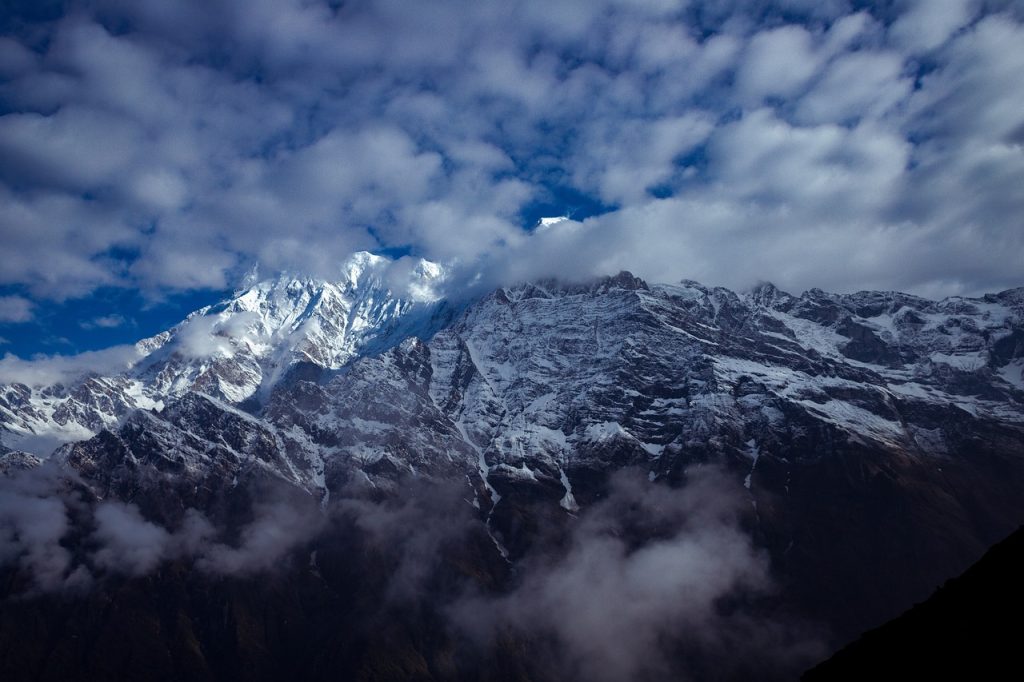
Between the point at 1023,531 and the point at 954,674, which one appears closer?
the point at 954,674

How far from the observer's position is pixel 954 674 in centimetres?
6406

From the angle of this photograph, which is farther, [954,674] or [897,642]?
[897,642]

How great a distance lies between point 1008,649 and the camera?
61781 millimetres

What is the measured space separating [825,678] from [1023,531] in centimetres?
2513

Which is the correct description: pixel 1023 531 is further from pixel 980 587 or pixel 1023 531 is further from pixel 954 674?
pixel 954 674

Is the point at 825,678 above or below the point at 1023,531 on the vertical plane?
below

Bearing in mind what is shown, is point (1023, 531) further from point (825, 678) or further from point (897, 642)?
point (825, 678)

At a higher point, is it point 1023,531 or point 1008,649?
point 1023,531

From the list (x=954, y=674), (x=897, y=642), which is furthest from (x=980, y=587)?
(x=954, y=674)

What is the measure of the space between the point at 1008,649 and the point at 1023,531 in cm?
2294

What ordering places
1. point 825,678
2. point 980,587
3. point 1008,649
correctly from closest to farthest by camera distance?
point 1008,649 → point 980,587 → point 825,678

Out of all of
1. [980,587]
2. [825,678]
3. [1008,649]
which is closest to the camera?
[1008,649]

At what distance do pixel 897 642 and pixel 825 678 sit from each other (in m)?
8.70

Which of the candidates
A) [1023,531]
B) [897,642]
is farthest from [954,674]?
[1023,531]
